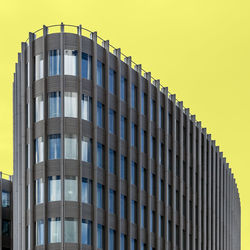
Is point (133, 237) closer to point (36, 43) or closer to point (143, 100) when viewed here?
point (143, 100)

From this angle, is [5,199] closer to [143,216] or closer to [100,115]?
[143,216]

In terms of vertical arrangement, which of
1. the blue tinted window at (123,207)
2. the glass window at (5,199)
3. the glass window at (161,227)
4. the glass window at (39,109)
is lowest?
the glass window at (161,227)

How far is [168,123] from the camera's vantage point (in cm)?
9888

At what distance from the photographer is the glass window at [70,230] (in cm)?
7639

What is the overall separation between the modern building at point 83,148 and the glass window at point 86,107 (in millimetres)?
104

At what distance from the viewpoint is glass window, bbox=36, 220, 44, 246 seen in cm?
7669

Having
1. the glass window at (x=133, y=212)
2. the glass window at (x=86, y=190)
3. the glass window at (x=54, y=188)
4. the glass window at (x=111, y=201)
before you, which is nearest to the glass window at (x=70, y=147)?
the glass window at (x=54, y=188)

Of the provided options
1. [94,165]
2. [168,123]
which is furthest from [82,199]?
[168,123]

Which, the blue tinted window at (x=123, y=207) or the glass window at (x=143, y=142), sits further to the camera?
the glass window at (x=143, y=142)

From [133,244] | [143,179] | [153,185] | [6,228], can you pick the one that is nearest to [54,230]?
[133,244]

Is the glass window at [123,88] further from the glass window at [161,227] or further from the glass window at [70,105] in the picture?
the glass window at [161,227]

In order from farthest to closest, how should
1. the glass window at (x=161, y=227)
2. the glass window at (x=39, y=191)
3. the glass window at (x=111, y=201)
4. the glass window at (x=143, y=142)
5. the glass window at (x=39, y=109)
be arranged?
1. the glass window at (x=161, y=227)
2. the glass window at (x=143, y=142)
3. the glass window at (x=111, y=201)
4. the glass window at (x=39, y=109)
5. the glass window at (x=39, y=191)

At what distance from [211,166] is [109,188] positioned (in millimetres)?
39257

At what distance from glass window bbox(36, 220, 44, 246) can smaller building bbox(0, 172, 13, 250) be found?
24826 millimetres
